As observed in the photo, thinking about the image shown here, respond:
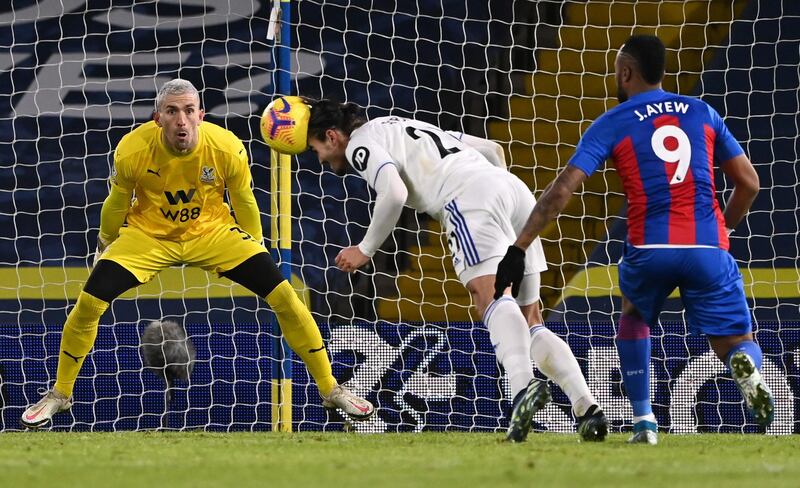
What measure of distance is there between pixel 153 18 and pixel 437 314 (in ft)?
11.7

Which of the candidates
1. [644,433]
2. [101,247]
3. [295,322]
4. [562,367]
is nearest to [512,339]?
[562,367]

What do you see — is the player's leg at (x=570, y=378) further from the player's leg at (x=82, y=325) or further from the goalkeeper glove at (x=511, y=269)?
the player's leg at (x=82, y=325)

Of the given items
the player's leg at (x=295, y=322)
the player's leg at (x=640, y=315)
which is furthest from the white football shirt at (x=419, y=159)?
the player's leg at (x=295, y=322)

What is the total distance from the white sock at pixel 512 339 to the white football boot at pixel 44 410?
2.29 meters

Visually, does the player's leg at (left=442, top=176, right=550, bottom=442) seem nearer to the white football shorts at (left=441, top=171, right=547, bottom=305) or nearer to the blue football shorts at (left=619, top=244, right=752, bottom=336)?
the white football shorts at (left=441, top=171, right=547, bottom=305)

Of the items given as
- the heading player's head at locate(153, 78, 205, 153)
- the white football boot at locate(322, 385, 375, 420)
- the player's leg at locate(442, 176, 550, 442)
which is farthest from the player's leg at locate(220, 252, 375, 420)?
the player's leg at locate(442, 176, 550, 442)

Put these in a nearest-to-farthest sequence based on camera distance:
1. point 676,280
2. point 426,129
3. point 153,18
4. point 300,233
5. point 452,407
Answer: point 676,280, point 426,129, point 452,407, point 300,233, point 153,18


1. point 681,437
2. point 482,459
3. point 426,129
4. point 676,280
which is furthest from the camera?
point 681,437

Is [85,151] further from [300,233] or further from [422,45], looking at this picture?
[422,45]

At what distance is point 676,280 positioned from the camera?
15.0ft

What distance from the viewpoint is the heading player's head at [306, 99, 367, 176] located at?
5.45 m

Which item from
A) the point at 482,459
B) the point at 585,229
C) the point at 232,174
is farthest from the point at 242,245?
the point at 585,229

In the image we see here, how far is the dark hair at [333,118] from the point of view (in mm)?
5441

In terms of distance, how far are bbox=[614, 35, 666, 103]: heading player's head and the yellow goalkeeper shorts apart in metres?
2.21
